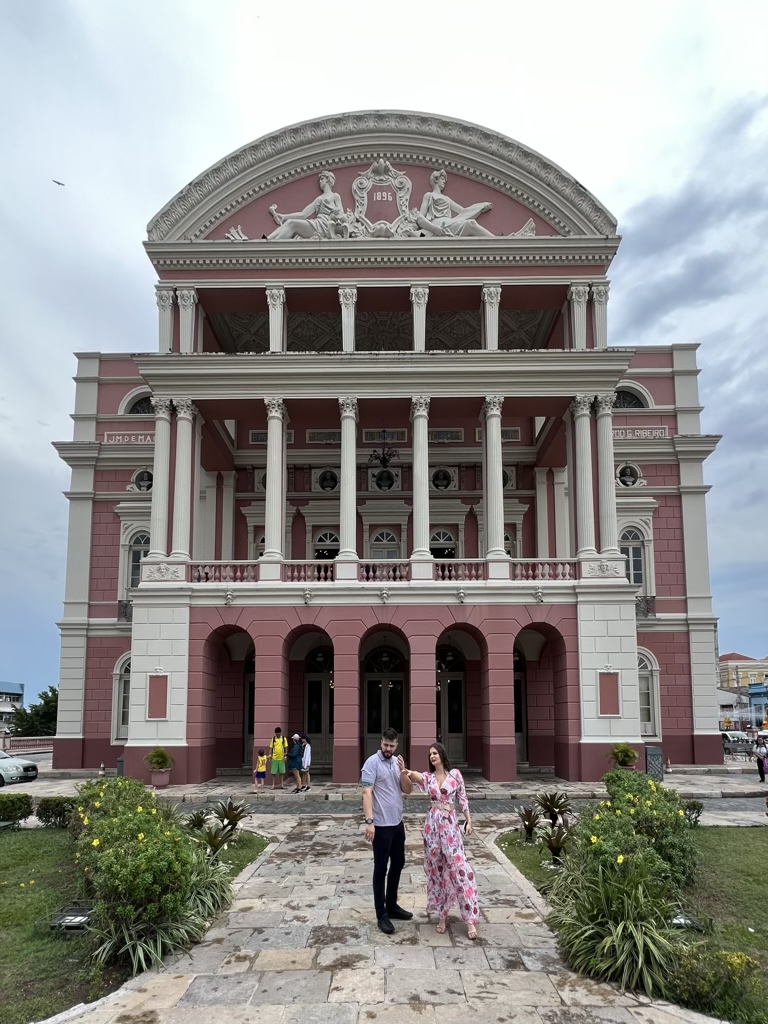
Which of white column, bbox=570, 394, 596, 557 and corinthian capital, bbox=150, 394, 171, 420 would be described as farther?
corinthian capital, bbox=150, 394, 171, 420

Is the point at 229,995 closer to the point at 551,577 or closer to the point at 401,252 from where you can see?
the point at 551,577

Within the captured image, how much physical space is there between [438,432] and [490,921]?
68.7 feet

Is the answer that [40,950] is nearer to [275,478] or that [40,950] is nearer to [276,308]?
[275,478]

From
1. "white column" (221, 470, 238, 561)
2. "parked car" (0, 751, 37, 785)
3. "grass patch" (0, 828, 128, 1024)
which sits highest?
"white column" (221, 470, 238, 561)

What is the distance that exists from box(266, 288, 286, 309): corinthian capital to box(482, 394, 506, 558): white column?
21.8ft

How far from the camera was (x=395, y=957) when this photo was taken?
292 inches

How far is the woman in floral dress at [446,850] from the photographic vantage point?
8.04 meters

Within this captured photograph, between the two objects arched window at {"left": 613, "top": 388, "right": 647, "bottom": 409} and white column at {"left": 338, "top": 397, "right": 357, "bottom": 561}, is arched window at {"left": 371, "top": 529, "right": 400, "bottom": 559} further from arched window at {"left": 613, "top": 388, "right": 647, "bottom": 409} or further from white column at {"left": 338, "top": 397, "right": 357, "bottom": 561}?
arched window at {"left": 613, "top": 388, "right": 647, "bottom": 409}

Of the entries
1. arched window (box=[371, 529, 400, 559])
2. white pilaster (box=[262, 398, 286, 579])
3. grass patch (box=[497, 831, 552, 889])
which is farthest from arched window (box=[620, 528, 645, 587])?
grass patch (box=[497, 831, 552, 889])

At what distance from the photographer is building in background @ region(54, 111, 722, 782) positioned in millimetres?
21969

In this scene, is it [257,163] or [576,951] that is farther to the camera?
[257,163]

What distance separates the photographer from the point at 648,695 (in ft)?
88.6

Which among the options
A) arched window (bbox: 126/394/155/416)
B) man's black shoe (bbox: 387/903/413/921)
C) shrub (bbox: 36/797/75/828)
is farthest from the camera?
arched window (bbox: 126/394/155/416)

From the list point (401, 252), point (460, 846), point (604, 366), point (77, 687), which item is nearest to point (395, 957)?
point (460, 846)
